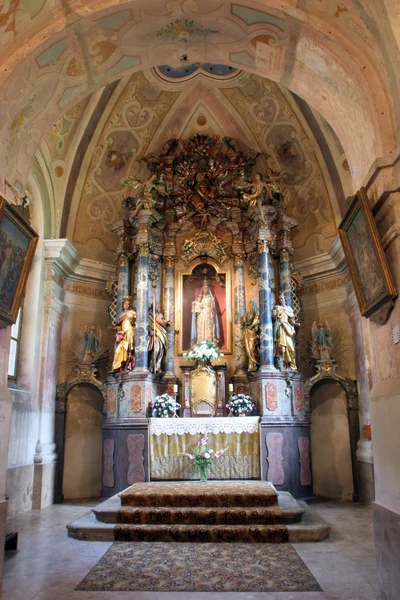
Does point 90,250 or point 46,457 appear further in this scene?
point 90,250

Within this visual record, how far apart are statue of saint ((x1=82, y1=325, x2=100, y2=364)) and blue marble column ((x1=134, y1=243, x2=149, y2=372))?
121 cm

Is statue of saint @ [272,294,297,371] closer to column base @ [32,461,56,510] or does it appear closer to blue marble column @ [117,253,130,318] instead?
blue marble column @ [117,253,130,318]

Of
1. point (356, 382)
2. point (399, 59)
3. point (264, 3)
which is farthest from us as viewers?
point (356, 382)

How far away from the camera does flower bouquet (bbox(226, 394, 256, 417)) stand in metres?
10.5

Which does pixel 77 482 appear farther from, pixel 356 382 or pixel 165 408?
pixel 356 382

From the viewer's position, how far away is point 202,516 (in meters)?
7.18

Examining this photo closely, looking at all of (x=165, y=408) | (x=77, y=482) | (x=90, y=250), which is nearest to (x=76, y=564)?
(x=165, y=408)

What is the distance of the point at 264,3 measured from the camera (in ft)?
17.1

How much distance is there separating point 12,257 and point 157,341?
636cm

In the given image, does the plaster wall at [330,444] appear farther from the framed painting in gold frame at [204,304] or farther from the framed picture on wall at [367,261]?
the framed picture on wall at [367,261]

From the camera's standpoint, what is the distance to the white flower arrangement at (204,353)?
1113cm

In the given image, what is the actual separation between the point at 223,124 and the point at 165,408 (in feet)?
23.9

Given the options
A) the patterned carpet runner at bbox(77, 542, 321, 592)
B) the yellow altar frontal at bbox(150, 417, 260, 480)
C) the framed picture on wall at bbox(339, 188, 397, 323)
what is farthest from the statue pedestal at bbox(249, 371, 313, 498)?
the framed picture on wall at bbox(339, 188, 397, 323)

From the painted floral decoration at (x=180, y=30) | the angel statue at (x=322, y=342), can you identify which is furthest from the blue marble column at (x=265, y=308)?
the painted floral decoration at (x=180, y=30)
